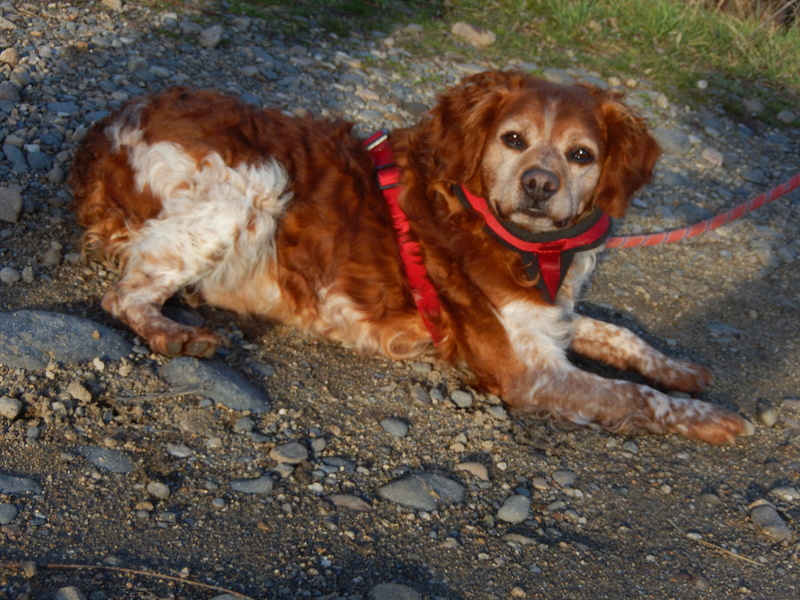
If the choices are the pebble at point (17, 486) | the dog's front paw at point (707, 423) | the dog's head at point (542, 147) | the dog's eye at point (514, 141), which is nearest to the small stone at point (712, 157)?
the dog's head at point (542, 147)

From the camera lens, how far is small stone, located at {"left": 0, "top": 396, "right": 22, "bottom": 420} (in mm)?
2625

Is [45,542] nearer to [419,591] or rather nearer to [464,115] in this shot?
[419,591]

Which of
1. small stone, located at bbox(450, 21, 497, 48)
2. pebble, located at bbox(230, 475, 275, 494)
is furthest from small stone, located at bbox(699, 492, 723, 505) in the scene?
small stone, located at bbox(450, 21, 497, 48)

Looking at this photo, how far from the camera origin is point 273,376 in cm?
329

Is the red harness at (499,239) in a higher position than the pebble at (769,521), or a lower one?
higher

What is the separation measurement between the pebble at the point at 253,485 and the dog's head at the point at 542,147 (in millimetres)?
1351

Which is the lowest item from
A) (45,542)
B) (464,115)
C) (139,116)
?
(45,542)

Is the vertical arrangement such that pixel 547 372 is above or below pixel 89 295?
above

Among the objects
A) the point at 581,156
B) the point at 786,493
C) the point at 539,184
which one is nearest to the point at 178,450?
the point at 539,184

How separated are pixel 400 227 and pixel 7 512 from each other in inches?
73.3

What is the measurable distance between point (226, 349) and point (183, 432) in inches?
25.7

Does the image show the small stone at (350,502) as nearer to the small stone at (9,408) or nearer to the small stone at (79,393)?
the small stone at (79,393)

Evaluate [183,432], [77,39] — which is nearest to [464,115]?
[183,432]

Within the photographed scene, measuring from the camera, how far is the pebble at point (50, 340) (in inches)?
111
